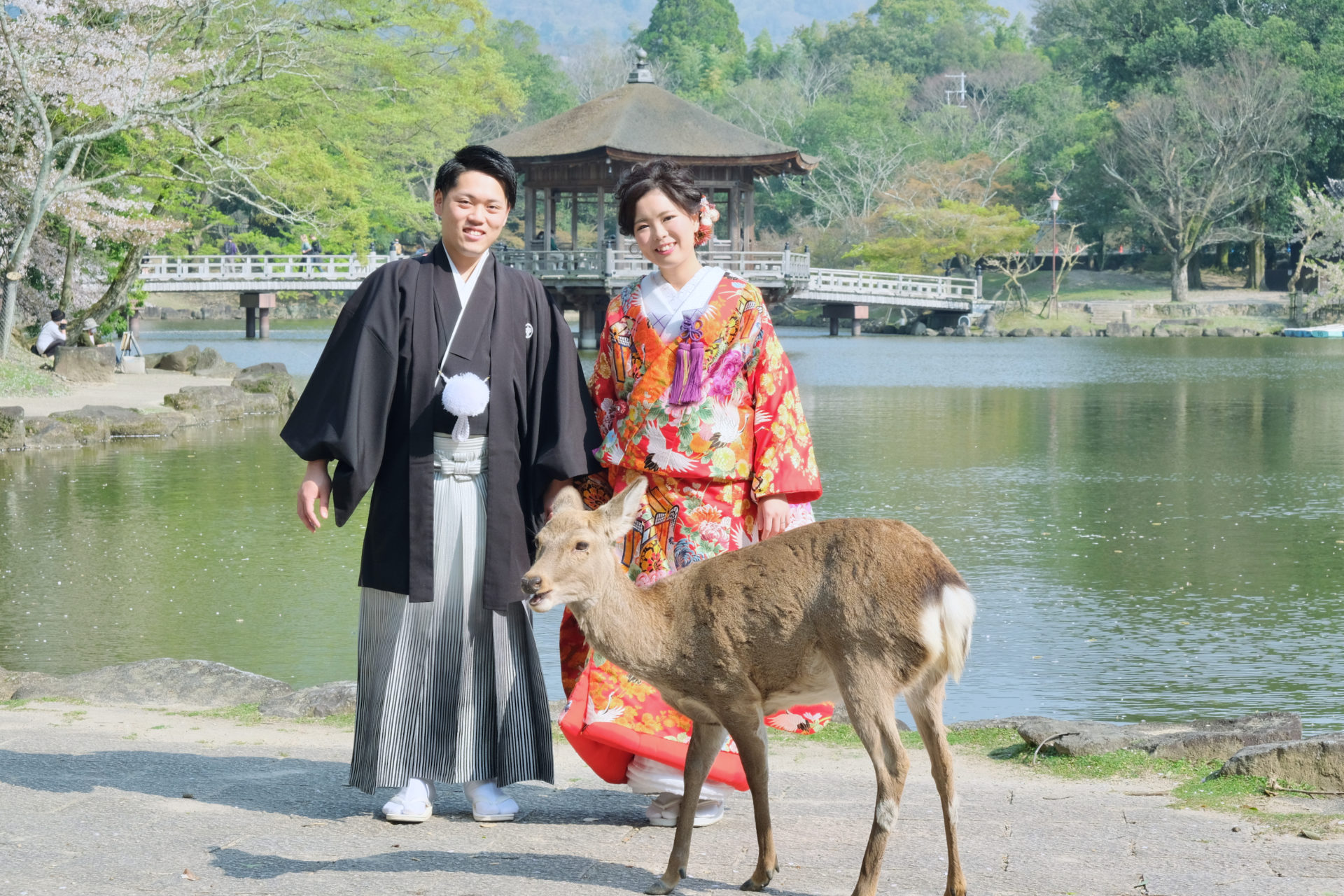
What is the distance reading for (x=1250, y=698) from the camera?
6.65 meters

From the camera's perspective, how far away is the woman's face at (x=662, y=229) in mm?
3885

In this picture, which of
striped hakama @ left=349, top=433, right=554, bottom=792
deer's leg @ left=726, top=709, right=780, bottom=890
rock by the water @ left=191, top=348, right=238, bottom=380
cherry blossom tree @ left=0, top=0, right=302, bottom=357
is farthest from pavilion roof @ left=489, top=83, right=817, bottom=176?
deer's leg @ left=726, top=709, right=780, bottom=890

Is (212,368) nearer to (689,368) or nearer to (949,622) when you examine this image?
(689,368)

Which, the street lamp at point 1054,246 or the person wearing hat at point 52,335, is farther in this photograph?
the street lamp at point 1054,246

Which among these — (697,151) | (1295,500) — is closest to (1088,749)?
(1295,500)

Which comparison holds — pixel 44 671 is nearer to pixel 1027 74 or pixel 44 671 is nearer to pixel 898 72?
pixel 1027 74

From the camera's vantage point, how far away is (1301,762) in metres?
4.14

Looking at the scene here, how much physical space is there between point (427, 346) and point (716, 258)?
30.1 metres

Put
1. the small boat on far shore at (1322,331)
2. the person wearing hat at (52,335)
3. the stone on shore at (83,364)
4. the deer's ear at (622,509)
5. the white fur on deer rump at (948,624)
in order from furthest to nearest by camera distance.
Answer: the small boat on far shore at (1322,331)
the person wearing hat at (52,335)
the stone on shore at (83,364)
the deer's ear at (622,509)
the white fur on deer rump at (948,624)

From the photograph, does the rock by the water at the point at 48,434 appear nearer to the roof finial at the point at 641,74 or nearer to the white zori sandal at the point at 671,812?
the white zori sandal at the point at 671,812

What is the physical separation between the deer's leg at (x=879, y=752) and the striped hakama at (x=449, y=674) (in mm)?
1151

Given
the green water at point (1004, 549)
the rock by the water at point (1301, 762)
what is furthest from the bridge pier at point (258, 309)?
the rock by the water at point (1301, 762)

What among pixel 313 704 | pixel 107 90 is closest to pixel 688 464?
pixel 313 704

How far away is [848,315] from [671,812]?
4152 centimetres
